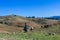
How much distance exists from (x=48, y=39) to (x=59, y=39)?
5.68ft

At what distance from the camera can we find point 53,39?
82.2 feet

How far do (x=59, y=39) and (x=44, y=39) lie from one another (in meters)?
2.26

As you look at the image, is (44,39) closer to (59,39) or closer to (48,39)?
(48,39)

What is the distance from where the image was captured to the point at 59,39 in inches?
1000

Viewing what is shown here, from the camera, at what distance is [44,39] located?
80.1 feet

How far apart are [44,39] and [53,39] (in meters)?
1.36

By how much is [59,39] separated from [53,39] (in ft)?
2.95

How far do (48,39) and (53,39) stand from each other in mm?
841

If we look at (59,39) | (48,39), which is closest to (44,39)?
(48,39)

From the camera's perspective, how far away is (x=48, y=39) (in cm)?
2456
